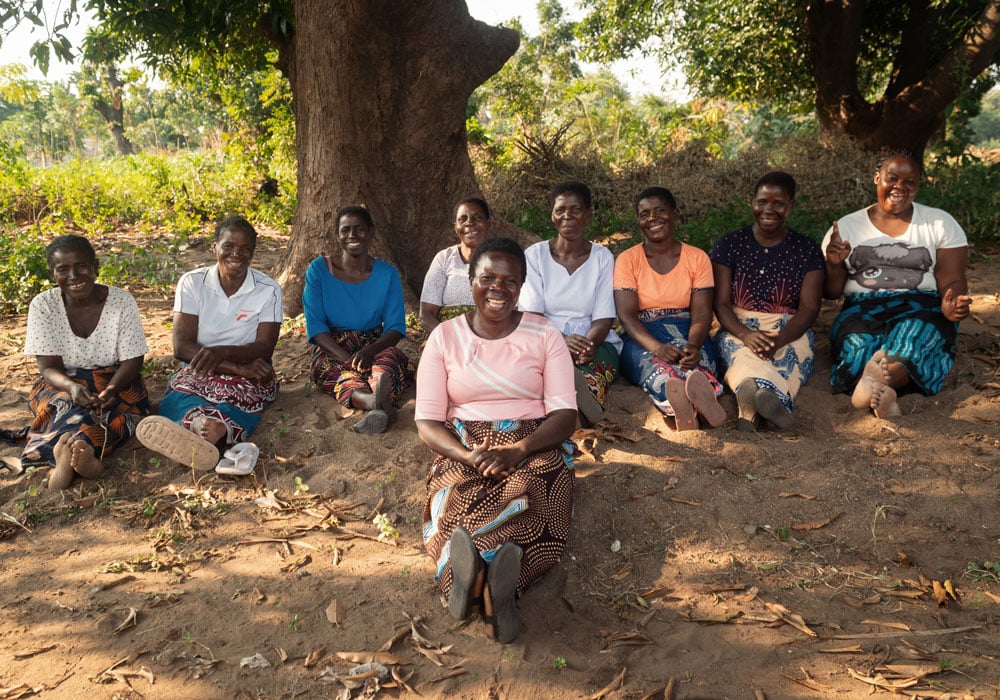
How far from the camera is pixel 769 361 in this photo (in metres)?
4.41

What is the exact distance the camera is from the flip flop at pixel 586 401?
4117 mm

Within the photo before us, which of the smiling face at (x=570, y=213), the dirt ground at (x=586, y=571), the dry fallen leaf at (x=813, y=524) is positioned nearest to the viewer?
the dirt ground at (x=586, y=571)

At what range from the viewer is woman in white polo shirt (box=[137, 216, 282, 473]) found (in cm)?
418

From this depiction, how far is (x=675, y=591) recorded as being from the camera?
2992 millimetres

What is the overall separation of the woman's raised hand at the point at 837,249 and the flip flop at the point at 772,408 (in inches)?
42.4

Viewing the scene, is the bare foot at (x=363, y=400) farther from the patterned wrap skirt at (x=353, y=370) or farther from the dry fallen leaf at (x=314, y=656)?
the dry fallen leaf at (x=314, y=656)

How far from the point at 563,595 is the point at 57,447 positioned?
2.68m

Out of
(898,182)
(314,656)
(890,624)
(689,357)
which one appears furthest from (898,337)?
(314,656)

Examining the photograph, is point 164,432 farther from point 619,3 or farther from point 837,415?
point 619,3

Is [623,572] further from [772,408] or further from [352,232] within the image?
[352,232]

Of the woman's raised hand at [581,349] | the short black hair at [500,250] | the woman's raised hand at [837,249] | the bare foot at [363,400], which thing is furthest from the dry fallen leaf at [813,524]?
the bare foot at [363,400]

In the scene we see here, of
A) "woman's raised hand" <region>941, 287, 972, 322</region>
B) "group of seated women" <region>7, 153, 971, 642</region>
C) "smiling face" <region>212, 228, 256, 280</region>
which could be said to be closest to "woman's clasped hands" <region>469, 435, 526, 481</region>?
"group of seated women" <region>7, 153, 971, 642</region>

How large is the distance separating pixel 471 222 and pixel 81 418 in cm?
246

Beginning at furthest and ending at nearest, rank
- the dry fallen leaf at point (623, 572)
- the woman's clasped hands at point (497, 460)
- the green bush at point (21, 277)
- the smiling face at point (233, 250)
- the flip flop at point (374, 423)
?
the green bush at point (21, 277)
the smiling face at point (233, 250)
the flip flop at point (374, 423)
the dry fallen leaf at point (623, 572)
the woman's clasped hands at point (497, 460)
